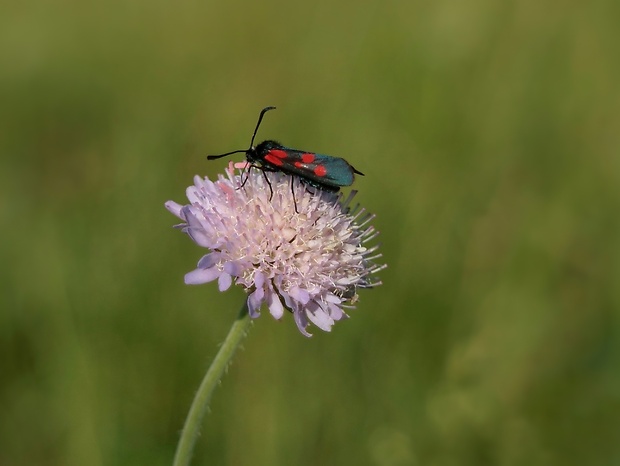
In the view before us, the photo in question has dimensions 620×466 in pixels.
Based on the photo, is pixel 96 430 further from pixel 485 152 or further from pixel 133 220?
pixel 485 152

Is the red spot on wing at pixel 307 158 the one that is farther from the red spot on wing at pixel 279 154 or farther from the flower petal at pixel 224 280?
the flower petal at pixel 224 280

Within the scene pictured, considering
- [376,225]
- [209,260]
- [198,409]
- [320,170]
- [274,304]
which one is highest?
[376,225]

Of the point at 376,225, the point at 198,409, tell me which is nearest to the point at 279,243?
the point at 198,409

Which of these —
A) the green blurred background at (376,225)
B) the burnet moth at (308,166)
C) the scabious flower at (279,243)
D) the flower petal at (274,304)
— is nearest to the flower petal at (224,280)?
the scabious flower at (279,243)

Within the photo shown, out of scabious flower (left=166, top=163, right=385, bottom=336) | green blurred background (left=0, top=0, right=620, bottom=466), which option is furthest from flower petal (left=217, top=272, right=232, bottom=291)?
green blurred background (left=0, top=0, right=620, bottom=466)

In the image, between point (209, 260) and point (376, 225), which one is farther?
point (376, 225)

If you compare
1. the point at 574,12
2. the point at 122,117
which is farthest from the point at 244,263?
the point at 574,12

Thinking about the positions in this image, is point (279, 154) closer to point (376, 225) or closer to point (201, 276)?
point (201, 276)

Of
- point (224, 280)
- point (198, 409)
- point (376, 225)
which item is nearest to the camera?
point (198, 409)
